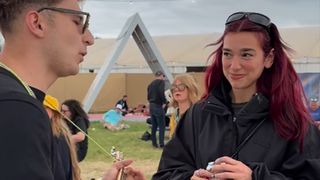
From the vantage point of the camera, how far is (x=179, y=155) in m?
2.31

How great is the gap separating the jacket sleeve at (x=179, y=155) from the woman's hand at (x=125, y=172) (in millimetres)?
204

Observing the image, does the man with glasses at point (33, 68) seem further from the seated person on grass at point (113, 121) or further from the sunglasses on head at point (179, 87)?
the seated person on grass at point (113, 121)

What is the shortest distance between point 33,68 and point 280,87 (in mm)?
1301

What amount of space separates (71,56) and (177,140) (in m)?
1.07

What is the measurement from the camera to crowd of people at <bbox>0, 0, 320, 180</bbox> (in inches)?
51.3

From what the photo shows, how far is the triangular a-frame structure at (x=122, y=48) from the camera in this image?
1559 centimetres

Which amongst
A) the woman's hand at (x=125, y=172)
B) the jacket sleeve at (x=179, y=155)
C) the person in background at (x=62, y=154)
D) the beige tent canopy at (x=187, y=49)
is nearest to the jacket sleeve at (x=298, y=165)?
the jacket sleeve at (x=179, y=155)

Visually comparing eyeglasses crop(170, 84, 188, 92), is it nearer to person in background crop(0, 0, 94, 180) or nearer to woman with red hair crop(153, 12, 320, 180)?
woman with red hair crop(153, 12, 320, 180)

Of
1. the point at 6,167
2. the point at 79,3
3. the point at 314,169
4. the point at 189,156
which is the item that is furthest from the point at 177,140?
the point at 6,167

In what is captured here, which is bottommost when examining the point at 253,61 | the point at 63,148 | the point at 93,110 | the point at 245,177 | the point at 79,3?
the point at 93,110

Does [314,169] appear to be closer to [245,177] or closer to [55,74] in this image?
[245,177]

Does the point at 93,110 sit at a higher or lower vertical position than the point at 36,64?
lower

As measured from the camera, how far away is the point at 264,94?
2217 mm

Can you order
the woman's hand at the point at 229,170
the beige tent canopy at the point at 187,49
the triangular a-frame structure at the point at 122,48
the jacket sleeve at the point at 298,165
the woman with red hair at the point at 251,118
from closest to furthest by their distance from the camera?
the woman's hand at the point at 229,170 < the jacket sleeve at the point at 298,165 < the woman with red hair at the point at 251,118 < the triangular a-frame structure at the point at 122,48 < the beige tent canopy at the point at 187,49
